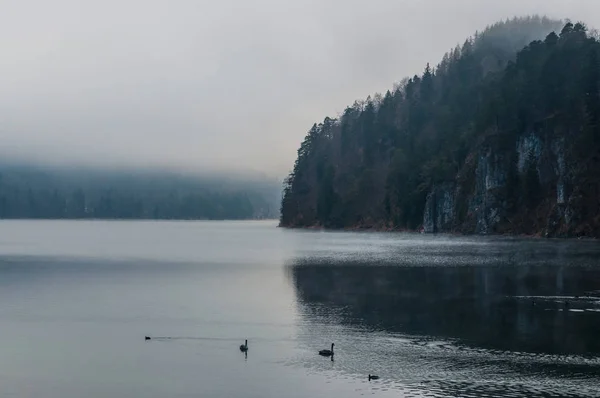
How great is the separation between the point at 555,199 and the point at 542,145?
558 inches

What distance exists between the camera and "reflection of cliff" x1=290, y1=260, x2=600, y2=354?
168ft

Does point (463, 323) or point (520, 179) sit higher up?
point (520, 179)

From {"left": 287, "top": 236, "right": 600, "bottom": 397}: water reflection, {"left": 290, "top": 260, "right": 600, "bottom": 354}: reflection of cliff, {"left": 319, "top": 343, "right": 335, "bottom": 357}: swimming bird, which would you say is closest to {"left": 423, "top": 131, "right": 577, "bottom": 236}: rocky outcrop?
{"left": 287, "top": 236, "right": 600, "bottom": 397}: water reflection

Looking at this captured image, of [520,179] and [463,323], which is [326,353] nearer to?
[463,323]

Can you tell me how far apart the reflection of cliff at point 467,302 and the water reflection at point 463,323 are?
9 centimetres

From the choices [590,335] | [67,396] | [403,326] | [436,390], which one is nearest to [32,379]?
[67,396]

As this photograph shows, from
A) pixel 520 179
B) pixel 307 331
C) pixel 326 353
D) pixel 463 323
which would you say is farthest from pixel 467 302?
pixel 520 179

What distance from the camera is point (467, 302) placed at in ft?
222

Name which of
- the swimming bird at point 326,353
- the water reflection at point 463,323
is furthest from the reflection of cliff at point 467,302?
the swimming bird at point 326,353

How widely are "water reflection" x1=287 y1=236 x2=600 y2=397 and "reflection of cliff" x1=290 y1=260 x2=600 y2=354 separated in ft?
0.28

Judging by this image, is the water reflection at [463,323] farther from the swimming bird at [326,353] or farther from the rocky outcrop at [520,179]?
the rocky outcrop at [520,179]

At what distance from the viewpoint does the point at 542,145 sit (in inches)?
7028

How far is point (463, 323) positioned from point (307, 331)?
11509 millimetres

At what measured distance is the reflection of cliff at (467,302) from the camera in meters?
51.2
